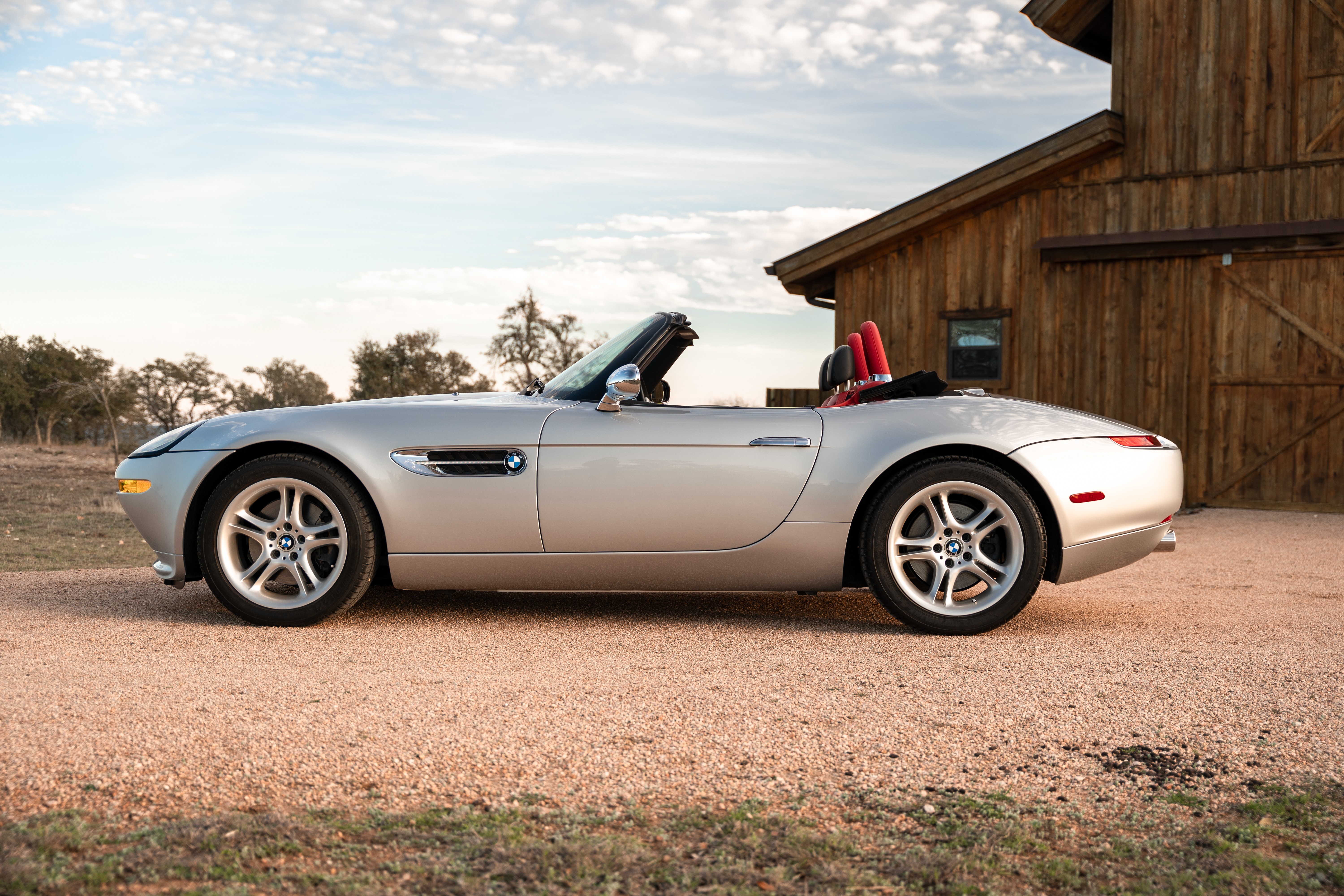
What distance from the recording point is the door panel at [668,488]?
4.23 metres

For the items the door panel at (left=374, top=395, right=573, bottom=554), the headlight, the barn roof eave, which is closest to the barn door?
the barn roof eave

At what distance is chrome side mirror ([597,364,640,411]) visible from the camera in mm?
4266

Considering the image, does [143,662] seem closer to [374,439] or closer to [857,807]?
[374,439]

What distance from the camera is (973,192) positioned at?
11.7m

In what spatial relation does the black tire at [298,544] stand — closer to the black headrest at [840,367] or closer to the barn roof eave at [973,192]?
the black headrest at [840,367]

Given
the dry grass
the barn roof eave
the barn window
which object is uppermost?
the barn roof eave

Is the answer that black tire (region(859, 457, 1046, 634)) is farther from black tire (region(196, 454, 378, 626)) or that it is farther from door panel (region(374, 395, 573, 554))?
black tire (region(196, 454, 378, 626))

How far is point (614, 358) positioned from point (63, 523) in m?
7.54

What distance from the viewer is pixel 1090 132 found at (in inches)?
443

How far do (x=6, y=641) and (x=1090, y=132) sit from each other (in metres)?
10.9

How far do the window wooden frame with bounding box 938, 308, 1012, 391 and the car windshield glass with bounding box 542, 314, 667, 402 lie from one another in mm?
7950

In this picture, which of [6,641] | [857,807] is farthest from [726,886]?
[6,641]

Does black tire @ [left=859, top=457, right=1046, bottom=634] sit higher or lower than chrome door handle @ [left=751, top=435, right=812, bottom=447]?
lower

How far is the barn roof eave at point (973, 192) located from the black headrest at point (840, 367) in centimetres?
779
